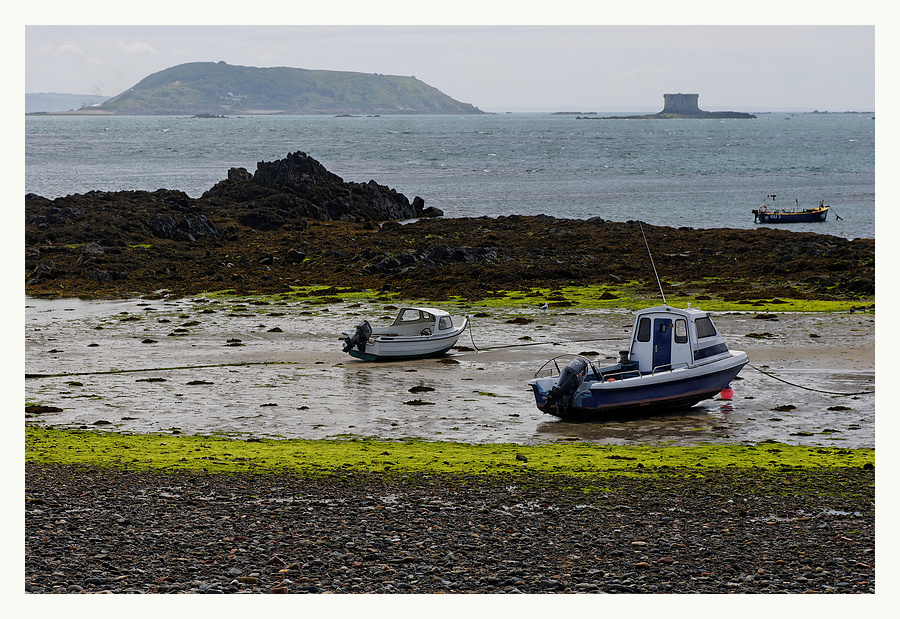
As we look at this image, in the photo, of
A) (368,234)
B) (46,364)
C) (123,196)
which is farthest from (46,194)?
(46,364)

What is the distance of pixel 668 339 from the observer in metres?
22.9

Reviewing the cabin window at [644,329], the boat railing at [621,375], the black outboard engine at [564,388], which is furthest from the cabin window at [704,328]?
the black outboard engine at [564,388]

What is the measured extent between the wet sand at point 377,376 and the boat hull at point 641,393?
345 mm

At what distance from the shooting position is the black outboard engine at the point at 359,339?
92.6 ft

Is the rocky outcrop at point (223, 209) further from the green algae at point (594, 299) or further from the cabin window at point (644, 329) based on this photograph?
the cabin window at point (644, 329)

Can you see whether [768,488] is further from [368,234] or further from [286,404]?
[368,234]

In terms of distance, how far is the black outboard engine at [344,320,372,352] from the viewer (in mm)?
28234

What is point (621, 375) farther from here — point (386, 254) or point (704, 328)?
point (386, 254)

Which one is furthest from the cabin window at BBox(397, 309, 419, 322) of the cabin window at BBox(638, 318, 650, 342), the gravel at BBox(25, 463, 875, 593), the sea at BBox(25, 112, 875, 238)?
the sea at BBox(25, 112, 875, 238)

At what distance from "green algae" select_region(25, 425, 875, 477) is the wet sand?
1.10 metres

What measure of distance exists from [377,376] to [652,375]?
8459 millimetres

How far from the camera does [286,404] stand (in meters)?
23.1

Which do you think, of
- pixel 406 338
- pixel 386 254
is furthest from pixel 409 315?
pixel 386 254

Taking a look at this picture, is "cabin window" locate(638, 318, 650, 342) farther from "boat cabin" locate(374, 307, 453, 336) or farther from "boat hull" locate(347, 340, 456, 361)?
"boat cabin" locate(374, 307, 453, 336)
